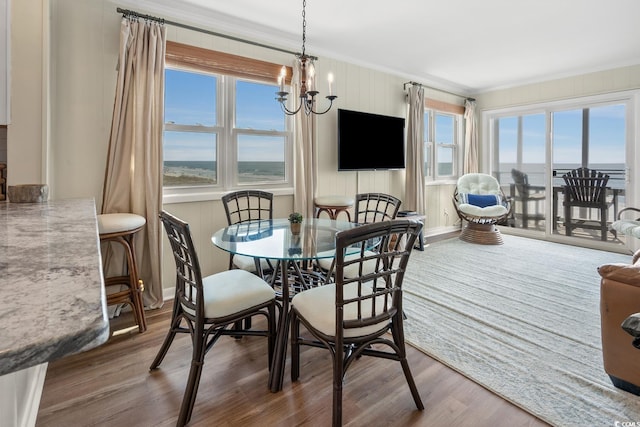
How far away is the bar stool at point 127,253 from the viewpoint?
2299 mm

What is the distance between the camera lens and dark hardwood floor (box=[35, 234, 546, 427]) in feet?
5.28

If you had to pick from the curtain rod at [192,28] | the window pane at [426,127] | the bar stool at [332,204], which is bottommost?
the bar stool at [332,204]

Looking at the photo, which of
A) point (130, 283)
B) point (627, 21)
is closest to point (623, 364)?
point (130, 283)

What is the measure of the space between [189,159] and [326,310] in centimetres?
228

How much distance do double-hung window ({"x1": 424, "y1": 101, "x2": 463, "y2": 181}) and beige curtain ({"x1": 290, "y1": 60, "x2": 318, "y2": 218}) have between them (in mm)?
2385

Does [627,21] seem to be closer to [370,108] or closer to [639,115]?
[639,115]

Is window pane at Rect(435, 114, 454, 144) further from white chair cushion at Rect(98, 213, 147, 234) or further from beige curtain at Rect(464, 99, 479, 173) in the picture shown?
white chair cushion at Rect(98, 213, 147, 234)

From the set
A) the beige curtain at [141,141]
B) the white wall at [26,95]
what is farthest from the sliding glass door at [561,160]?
the white wall at [26,95]

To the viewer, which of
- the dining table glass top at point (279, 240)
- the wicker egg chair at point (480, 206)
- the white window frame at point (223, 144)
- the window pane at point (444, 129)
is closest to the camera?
the dining table glass top at point (279, 240)

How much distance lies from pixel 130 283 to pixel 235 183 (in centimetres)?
139

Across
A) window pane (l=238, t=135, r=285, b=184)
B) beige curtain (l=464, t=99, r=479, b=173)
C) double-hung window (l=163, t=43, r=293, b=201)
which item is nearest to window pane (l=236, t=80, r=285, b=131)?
double-hung window (l=163, t=43, r=293, b=201)

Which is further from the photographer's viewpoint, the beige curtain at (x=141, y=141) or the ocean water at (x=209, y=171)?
the ocean water at (x=209, y=171)

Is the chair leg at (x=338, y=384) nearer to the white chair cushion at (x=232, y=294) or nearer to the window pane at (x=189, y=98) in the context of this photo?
the white chair cushion at (x=232, y=294)

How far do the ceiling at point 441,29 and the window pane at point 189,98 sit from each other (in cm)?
46
